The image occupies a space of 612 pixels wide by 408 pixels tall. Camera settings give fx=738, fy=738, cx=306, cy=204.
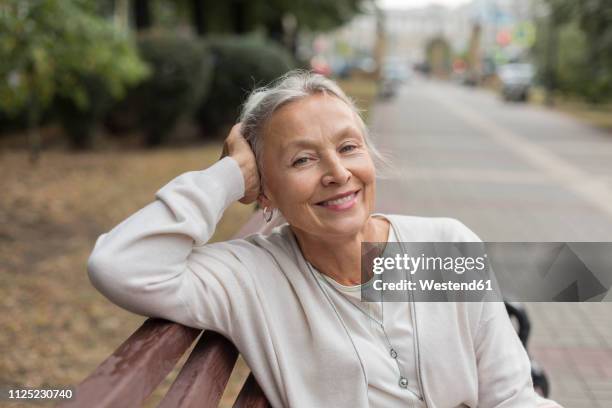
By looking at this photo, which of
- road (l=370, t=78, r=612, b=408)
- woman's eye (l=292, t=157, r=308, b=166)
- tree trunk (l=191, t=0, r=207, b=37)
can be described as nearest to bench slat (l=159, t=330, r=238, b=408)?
woman's eye (l=292, t=157, r=308, b=166)

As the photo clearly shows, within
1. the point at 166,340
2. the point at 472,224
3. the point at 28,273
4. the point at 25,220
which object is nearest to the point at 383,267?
the point at 166,340

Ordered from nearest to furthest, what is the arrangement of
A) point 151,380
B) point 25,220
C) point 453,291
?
point 151,380, point 453,291, point 25,220

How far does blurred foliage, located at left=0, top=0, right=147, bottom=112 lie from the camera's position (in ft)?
20.2

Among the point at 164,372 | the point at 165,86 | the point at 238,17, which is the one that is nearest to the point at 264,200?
the point at 164,372

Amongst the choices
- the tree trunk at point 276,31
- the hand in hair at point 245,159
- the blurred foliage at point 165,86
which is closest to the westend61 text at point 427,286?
the hand in hair at point 245,159

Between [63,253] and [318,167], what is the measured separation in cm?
504

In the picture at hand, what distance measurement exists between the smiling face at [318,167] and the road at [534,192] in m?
0.27

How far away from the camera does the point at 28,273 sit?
573 cm

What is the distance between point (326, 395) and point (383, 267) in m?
0.36

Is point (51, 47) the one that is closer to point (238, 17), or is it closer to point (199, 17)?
point (199, 17)

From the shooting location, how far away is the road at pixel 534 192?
13.9ft

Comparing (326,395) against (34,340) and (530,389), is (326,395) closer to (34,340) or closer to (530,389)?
(530,389)

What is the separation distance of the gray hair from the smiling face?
2cm

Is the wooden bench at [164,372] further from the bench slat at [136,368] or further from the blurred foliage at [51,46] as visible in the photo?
the blurred foliage at [51,46]
